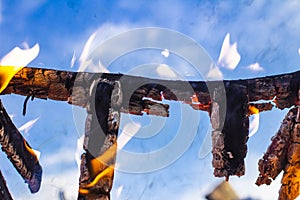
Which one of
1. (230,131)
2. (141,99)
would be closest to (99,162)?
(141,99)

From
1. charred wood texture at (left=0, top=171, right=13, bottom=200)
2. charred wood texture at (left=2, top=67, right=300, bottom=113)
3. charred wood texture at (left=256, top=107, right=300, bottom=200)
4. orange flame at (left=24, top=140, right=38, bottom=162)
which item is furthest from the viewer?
orange flame at (left=24, top=140, right=38, bottom=162)

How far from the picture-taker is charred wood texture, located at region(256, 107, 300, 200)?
3.13 meters

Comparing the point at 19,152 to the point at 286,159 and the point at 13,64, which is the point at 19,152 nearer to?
the point at 13,64

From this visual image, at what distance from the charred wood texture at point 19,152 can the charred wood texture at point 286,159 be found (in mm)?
1999

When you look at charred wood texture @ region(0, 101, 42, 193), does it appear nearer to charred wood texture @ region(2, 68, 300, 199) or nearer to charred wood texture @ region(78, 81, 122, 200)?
charred wood texture @ region(2, 68, 300, 199)

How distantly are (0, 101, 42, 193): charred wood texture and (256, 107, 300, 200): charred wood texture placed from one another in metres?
2.00

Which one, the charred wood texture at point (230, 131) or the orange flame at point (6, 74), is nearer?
→ the charred wood texture at point (230, 131)

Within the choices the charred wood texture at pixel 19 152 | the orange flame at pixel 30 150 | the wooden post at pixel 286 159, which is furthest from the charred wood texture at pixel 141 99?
the orange flame at pixel 30 150

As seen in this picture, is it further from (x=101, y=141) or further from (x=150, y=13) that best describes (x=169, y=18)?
(x=101, y=141)

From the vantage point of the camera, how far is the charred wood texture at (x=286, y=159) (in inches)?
123

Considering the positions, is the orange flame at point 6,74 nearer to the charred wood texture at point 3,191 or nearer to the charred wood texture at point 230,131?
the charred wood texture at point 3,191

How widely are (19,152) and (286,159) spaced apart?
221 cm

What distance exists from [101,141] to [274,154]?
1402 millimetres

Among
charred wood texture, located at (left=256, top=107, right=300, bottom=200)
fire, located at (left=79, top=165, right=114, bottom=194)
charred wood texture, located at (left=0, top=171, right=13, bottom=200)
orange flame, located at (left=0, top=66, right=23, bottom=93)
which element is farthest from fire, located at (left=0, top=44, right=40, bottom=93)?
charred wood texture, located at (left=256, top=107, right=300, bottom=200)
